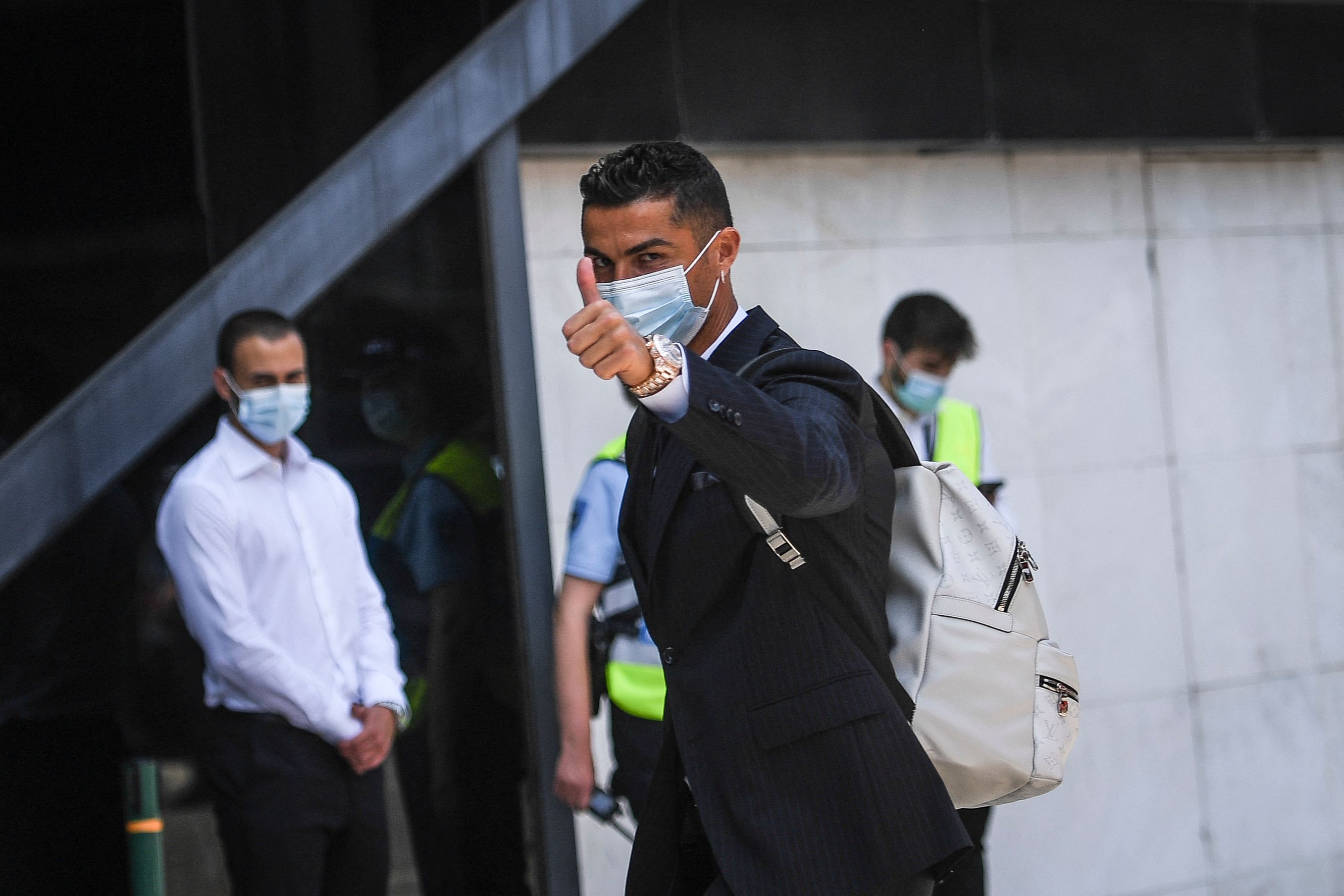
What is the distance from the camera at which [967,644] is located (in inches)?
90.4

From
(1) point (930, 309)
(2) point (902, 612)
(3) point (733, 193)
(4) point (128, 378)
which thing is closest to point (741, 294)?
(3) point (733, 193)

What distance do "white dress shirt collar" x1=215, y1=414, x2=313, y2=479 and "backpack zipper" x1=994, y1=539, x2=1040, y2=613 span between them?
2.38 metres

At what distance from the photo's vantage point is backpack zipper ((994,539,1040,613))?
236 cm

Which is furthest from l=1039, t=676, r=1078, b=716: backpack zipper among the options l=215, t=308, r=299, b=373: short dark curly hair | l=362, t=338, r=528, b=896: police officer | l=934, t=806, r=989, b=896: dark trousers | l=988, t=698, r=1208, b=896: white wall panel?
l=988, t=698, r=1208, b=896: white wall panel

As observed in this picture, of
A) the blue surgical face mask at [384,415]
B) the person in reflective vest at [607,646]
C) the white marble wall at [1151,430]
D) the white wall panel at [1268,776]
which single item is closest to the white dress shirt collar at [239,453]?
the blue surgical face mask at [384,415]

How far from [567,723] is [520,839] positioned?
2.81 feet

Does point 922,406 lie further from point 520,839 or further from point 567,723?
point 520,839

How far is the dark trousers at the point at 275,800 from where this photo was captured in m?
3.94

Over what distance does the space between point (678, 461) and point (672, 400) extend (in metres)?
0.42

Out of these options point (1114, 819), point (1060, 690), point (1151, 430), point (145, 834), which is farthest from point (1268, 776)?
point (145, 834)

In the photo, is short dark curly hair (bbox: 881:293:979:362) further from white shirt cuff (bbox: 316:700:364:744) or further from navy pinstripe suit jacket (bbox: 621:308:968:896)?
navy pinstripe suit jacket (bbox: 621:308:968:896)

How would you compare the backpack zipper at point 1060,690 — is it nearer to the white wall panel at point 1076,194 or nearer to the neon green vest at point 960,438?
the neon green vest at point 960,438

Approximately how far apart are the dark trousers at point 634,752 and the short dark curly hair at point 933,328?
1.49m

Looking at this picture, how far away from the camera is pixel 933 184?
→ 5.54 meters
